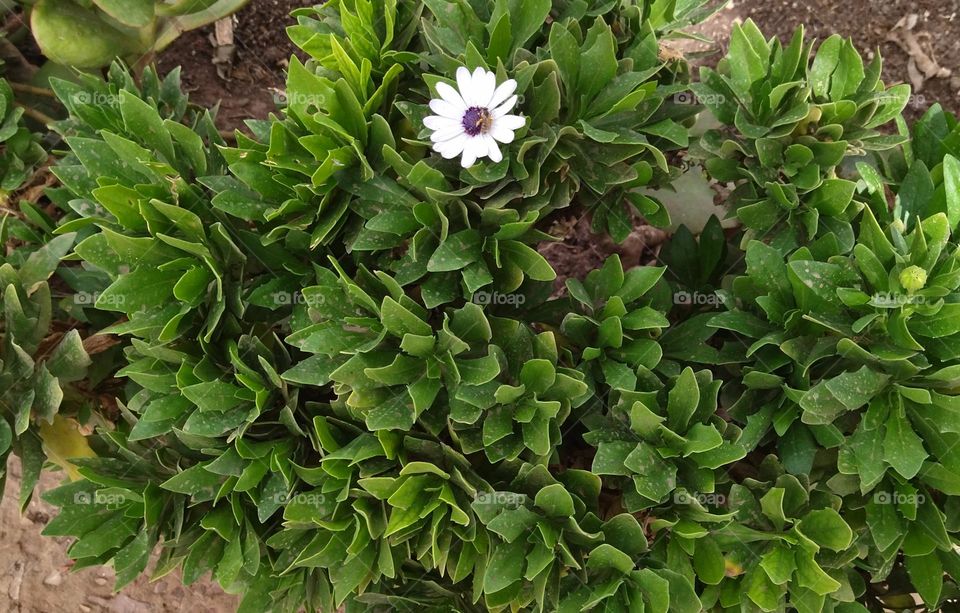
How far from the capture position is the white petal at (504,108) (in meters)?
1.54

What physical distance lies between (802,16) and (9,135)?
8.76ft

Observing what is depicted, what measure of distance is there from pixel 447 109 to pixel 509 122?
13 cm

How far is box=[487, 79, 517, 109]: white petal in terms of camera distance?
1542mm

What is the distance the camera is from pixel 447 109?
61.4 inches

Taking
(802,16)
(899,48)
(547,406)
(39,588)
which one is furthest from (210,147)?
(899,48)

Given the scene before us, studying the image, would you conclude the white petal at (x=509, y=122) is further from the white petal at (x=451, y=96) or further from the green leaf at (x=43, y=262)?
the green leaf at (x=43, y=262)

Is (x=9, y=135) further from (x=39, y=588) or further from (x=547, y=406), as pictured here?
(x=547, y=406)

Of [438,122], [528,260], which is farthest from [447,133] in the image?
[528,260]

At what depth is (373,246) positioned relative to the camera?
61.6 inches

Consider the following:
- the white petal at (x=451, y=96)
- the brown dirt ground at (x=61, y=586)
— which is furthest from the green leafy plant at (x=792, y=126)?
the brown dirt ground at (x=61, y=586)

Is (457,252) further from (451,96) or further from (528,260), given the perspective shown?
(451,96)

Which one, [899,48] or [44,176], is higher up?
[44,176]

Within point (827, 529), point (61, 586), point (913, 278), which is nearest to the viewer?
point (913, 278)

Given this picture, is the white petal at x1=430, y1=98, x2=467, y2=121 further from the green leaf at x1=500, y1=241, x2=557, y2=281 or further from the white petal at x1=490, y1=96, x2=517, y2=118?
the green leaf at x1=500, y1=241, x2=557, y2=281
